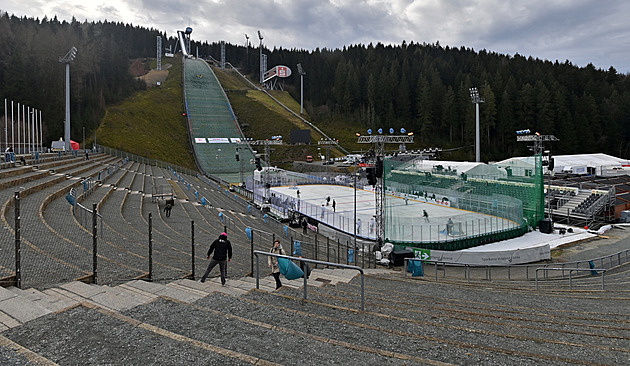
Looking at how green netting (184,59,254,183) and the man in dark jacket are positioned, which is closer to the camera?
the man in dark jacket

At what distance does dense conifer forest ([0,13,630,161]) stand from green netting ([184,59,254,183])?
50.4 ft

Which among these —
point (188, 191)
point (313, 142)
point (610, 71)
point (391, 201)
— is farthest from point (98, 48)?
point (610, 71)

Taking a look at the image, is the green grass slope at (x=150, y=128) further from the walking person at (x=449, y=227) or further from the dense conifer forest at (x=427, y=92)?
the walking person at (x=449, y=227)

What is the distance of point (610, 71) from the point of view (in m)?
104

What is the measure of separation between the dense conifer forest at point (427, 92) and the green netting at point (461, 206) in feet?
162

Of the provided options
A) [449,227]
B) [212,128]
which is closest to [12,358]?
[449,227]

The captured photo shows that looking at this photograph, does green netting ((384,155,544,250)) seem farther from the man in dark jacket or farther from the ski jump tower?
the ski jump tower

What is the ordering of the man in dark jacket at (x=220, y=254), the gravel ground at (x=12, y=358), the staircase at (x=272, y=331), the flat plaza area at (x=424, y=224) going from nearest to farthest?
the gravel ground at (x=12, y=358) < the staircase at (x=272, y=331) < the man in dark jacket at (x=220, y=254) < the flat plaza area at (x=424, y=224)

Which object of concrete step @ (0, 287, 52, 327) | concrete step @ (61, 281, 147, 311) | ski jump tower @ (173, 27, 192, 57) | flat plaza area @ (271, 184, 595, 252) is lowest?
flat plaza area @ (271, 184, 595, 252)

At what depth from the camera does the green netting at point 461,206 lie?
24250 millimetres

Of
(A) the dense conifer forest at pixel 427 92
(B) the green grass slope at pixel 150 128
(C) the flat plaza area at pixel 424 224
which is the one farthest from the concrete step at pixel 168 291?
(B) the green grass slope at pixel 150 128

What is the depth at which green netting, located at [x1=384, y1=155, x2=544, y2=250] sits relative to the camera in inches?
955

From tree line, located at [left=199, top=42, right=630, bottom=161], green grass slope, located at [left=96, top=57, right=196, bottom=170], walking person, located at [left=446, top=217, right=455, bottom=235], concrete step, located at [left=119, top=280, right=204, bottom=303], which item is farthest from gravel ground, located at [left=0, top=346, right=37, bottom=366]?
tree line, located at [left=199, top=42, right=630, bottom=161]

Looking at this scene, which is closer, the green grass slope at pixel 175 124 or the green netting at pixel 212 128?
the green grass slope at pixel 175 124
